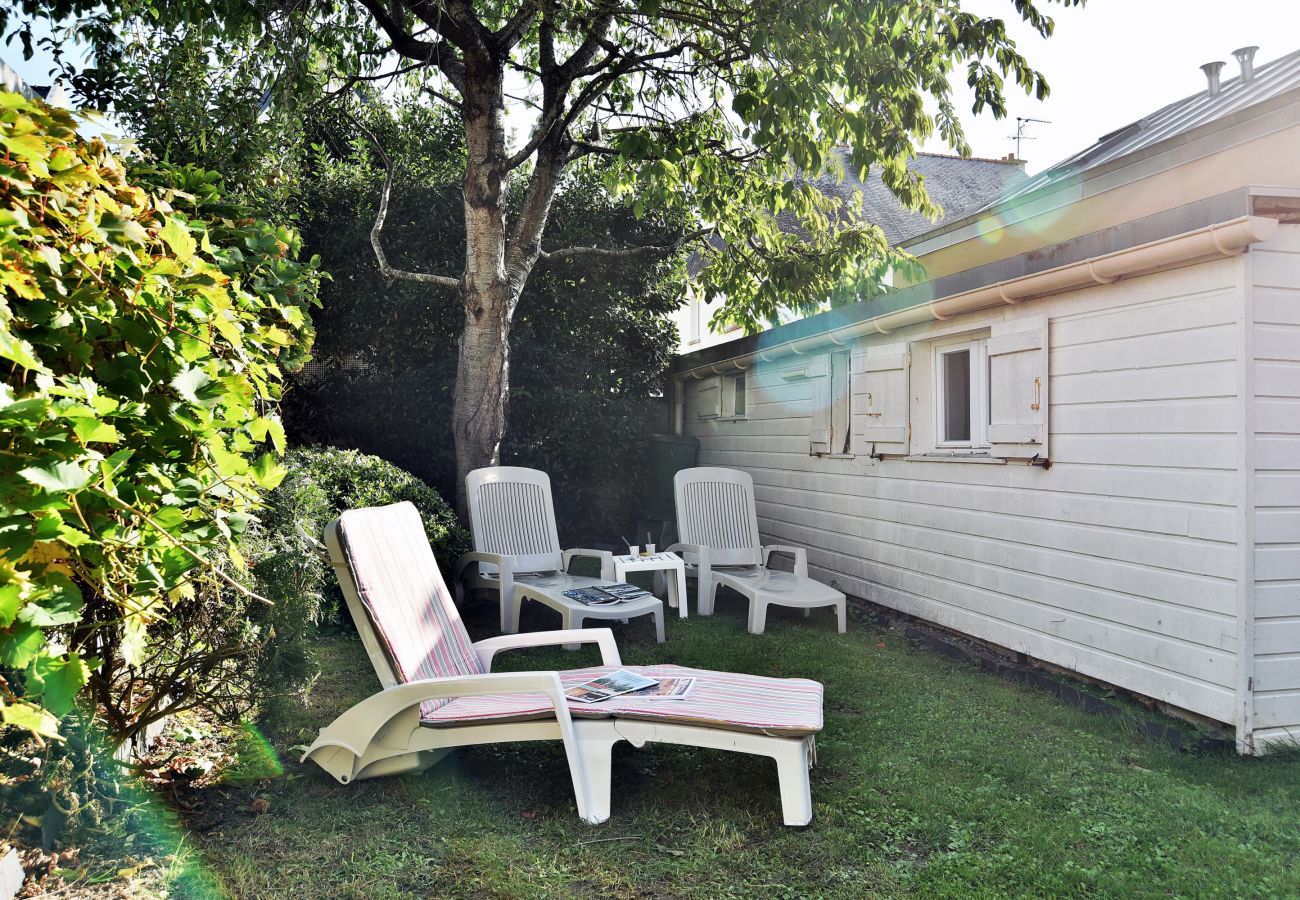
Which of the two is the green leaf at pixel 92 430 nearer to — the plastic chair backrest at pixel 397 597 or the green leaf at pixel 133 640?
the green leaf at pixel 133 640

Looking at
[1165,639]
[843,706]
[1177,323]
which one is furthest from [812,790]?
[1177,323]

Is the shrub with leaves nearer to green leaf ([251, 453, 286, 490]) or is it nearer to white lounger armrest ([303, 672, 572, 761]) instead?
green leaf ([251, 453, 286, 490])

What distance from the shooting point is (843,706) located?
4.77 metres

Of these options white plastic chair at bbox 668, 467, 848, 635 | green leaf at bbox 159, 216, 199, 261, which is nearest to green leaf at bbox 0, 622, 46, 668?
green leaf at bbox 159, 216, 199, 261

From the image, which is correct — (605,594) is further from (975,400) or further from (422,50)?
(422,50)

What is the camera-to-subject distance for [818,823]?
10.8 ft

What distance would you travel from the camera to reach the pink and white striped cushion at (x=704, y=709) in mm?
3248

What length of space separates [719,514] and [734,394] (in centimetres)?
286

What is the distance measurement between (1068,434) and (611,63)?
17.8 ft

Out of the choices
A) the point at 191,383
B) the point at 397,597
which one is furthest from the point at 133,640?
the point at 397,597

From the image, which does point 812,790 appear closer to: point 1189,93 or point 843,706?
point 843,706

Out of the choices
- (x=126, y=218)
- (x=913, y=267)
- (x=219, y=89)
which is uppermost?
(x=219, y=89)

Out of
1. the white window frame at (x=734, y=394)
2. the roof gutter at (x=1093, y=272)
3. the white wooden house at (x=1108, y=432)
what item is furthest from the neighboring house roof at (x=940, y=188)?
the roof gutter at (x=1093, y=272)

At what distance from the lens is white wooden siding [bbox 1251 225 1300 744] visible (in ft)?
13.0
